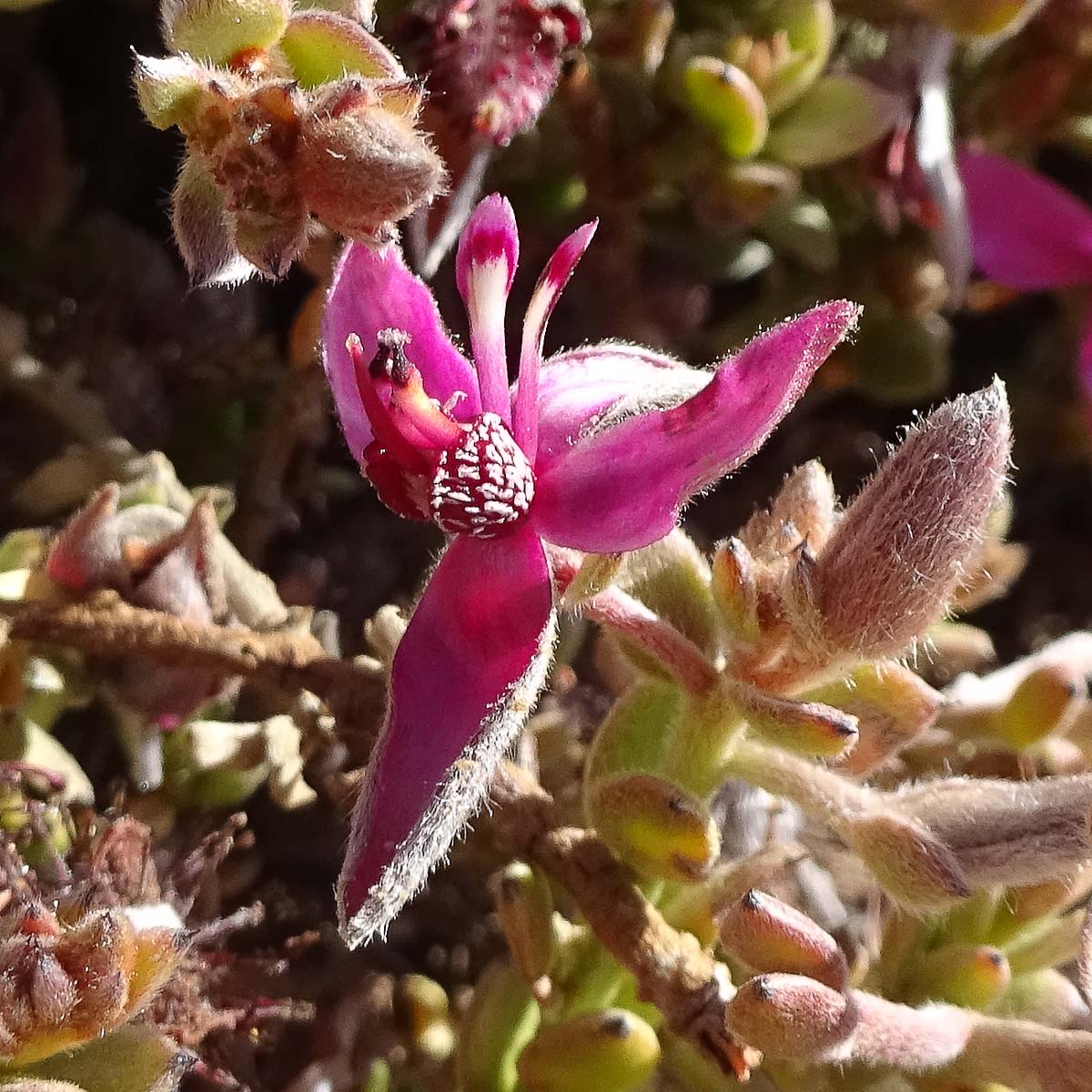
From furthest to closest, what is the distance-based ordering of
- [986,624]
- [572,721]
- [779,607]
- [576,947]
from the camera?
[986,624] < [572,721] < [576,947] < [779,607]

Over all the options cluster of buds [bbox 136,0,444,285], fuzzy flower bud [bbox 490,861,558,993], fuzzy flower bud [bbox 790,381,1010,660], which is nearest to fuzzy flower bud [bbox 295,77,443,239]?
cluster of buds [bbox 136,0,444,285]

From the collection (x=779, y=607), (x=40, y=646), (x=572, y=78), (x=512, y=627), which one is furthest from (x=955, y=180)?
(x=40, y=646)

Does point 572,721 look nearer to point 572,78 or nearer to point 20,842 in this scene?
point 20,842

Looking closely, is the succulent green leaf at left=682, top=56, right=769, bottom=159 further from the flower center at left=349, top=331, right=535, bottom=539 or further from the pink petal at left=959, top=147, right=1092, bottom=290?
the flower center at left=349, top=331, right=535, bottom=539

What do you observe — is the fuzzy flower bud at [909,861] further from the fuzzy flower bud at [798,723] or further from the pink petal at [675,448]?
the pink petal at [675,448]

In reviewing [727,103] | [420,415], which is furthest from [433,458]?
[727,103]

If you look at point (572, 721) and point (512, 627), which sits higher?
point (512, 627)
